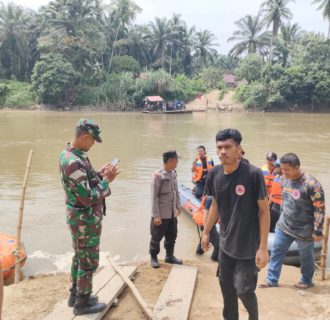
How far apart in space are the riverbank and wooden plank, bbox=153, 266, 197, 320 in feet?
0.31

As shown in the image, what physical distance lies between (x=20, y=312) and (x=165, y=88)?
43352 millimetres

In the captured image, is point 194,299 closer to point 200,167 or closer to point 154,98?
point 200,167

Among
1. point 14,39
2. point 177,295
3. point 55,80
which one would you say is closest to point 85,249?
point 177,295

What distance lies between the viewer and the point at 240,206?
2789 mm

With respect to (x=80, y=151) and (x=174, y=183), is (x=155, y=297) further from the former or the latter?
(x=80, y=151)

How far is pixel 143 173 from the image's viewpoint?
13047 millimetres

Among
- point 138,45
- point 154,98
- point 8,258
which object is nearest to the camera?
point 8,258

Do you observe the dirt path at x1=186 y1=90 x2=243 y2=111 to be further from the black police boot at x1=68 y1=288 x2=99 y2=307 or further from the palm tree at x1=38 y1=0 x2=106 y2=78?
the black police boot at x1=68 y1=288 x2=99 y2=307

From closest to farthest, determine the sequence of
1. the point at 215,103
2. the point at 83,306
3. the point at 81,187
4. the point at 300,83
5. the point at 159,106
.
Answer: the point at 81,187 → the point at 83,306 → the point at 159,106 → the point at 300,83 → the point at 215,103

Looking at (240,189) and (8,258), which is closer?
(240,189)

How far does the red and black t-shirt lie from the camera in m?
2.75

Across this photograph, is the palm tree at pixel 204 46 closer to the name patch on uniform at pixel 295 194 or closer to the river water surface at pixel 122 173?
the river water surface at pixel 122 173

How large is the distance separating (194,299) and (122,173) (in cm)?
A: 931

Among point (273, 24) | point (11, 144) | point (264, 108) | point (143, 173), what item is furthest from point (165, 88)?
point (143, 173)
